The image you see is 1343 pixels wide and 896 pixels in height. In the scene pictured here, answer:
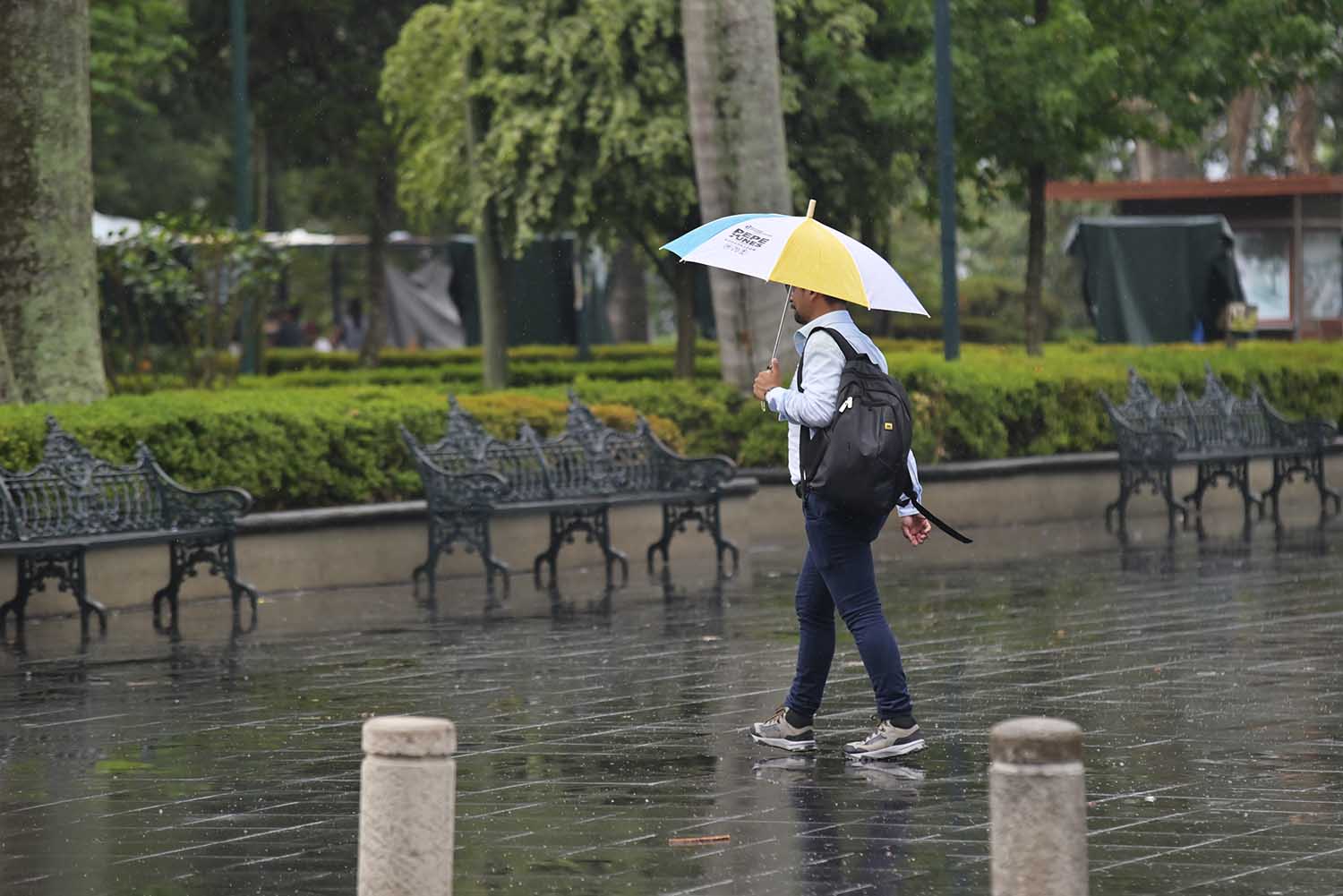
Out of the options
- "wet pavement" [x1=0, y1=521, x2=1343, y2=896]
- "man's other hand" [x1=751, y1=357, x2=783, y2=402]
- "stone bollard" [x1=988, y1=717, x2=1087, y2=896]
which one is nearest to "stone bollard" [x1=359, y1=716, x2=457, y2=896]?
"wet pavement" [x1=0, y1=521, x2=1343, y2=896]

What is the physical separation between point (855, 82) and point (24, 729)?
15.2 metres

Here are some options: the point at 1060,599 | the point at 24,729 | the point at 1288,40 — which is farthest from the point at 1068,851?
the point at 1288,40

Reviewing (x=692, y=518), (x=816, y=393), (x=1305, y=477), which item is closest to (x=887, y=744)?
(x=816, y=393)

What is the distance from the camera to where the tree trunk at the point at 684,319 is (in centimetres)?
2456

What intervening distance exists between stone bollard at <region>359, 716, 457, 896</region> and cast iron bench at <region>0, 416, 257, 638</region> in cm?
800

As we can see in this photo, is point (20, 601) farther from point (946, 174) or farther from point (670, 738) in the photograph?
point (946, 174)

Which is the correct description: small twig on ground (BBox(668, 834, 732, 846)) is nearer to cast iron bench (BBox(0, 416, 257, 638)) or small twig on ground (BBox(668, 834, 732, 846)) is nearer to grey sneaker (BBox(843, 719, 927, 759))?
grey sneaker (BBox(843, 719, 927, 759))

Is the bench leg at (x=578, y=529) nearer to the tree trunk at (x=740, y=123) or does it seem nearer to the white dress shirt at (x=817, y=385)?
the tree trunk at (x=740, y=123)

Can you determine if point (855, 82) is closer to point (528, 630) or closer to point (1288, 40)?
point (1288, 40)

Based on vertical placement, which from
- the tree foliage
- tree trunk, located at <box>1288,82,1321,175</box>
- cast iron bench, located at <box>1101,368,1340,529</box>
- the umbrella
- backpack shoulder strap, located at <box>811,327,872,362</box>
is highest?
tree trunk, located at <box>1288,82,1321,175</box>

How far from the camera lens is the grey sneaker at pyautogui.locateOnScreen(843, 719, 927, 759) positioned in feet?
26.1

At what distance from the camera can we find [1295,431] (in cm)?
2017

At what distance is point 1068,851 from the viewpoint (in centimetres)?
484

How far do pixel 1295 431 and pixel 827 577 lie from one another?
13004mm
